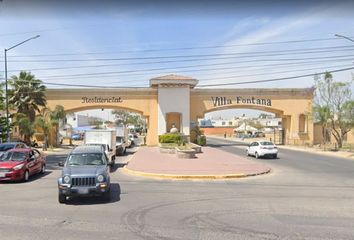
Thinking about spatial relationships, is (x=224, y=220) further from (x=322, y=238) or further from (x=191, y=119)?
(x=191, y=119)

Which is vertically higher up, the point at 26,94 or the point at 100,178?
the point at 26,94

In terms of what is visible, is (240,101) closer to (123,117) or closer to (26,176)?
(26,176)

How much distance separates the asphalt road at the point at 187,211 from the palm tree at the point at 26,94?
28.7m

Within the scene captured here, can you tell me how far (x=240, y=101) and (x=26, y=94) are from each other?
25414 mm

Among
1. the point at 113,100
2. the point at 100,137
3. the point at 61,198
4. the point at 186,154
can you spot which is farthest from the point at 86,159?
the point at 113,100

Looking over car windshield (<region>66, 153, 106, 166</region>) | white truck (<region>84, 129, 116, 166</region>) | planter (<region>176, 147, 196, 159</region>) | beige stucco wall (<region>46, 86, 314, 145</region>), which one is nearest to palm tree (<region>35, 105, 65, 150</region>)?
beige stucco wall (<region>46, 86, 314, 145</region>)

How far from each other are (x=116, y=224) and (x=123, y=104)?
38.6 meters

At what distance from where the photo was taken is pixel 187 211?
10070 mm

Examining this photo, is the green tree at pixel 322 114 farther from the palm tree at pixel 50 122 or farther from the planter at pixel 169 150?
the palm tree at pixel 50 122

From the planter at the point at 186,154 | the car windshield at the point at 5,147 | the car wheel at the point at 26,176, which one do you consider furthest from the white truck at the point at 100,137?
the car wheel at the point at 26,176

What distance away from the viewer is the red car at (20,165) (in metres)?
16.0

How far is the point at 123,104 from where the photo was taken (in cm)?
4662

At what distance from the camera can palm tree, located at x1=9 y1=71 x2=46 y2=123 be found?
4266 centimetres

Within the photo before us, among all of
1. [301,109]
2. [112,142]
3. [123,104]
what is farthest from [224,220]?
[301,109]
